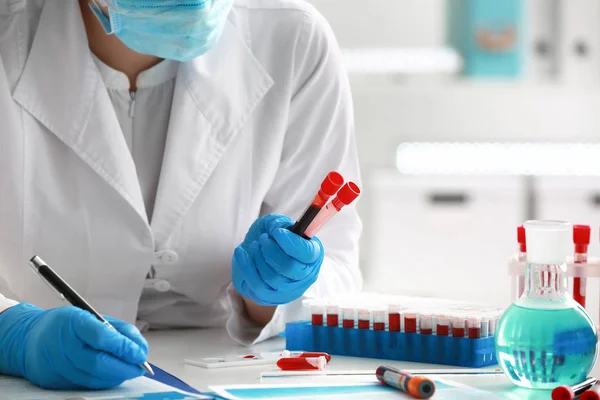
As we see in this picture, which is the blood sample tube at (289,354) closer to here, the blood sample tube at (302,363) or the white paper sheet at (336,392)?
the blood sample tube at (302,363)

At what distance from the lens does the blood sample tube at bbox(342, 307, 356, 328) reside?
4.22ft

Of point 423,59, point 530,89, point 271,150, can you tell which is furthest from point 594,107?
point 271,150

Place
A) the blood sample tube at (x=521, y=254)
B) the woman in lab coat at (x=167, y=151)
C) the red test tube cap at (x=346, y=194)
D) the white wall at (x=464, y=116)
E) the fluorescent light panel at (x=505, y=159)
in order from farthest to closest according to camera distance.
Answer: the white wall at (x=464, y=116) → the fluorescent light panel at (x=505, y=159) → the woman in lab coat at (x=167, y=151) → the blood sample tube at (x=521, y=254) → the red test tube cap at (x=346, y=194)

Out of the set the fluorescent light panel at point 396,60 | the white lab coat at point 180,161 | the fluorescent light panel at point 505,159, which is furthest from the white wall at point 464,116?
the white lab coat at point 180,161

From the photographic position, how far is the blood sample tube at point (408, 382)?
102 cm

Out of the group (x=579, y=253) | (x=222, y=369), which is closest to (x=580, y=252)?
(x=579, y=253)

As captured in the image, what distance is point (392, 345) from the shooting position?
126 centimetres

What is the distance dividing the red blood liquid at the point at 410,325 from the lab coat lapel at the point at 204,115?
0.46 metres

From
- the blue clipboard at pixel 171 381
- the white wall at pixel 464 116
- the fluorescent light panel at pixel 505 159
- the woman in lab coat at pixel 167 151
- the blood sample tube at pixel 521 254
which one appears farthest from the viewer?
the white wall at pixel 464 116

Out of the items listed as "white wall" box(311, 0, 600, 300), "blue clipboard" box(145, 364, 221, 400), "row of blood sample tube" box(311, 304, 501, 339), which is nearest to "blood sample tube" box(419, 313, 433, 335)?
"row of blood sample tube" box(311, 304, 501, 339)

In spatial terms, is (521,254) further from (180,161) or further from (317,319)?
(180,161)

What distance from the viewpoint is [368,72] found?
4227mm

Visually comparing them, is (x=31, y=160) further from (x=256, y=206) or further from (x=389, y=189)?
(x=389, y=189)

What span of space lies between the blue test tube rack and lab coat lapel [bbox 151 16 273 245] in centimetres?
33
